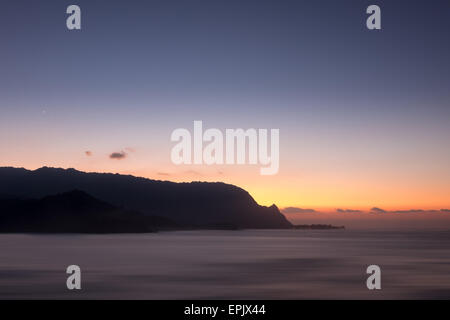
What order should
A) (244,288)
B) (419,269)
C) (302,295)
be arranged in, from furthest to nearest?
(419,269) < (244,288) < (302,295)

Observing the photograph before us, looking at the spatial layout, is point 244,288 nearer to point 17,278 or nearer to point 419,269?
point 17,278

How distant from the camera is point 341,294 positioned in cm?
4094
